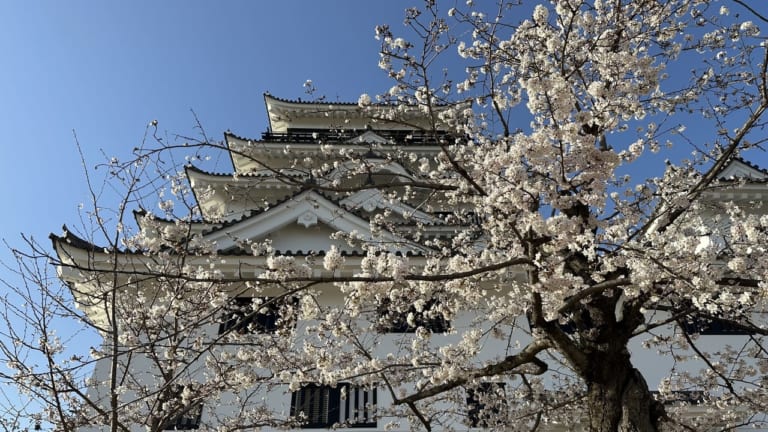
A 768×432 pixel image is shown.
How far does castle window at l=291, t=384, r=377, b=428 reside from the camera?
8.05 m

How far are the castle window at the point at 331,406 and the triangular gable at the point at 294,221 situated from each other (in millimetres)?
2839

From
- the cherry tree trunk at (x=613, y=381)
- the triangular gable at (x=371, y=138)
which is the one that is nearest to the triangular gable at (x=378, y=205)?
the triangular gable at (x=371, y=138)

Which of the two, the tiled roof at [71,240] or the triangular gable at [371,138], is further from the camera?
the triangular gable at [371,138]

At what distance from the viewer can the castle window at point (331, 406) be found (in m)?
8.05

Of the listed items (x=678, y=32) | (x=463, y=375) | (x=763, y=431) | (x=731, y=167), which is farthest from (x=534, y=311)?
(x=731, y=167)

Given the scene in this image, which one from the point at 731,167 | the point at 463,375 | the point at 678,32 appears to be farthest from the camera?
the point at 731,167

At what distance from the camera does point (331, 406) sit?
8.34m

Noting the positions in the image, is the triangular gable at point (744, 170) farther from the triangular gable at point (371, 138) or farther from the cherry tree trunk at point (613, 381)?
the cherry tree trunk at point (613, 381)

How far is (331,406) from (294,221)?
150 inches

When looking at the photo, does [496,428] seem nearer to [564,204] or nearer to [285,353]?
[285,353]

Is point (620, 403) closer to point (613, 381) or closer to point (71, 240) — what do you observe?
point (613, 381)

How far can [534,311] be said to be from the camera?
451 centimetres

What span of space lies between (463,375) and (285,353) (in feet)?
10.8

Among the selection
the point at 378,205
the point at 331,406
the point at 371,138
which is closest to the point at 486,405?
the point at 331,406
